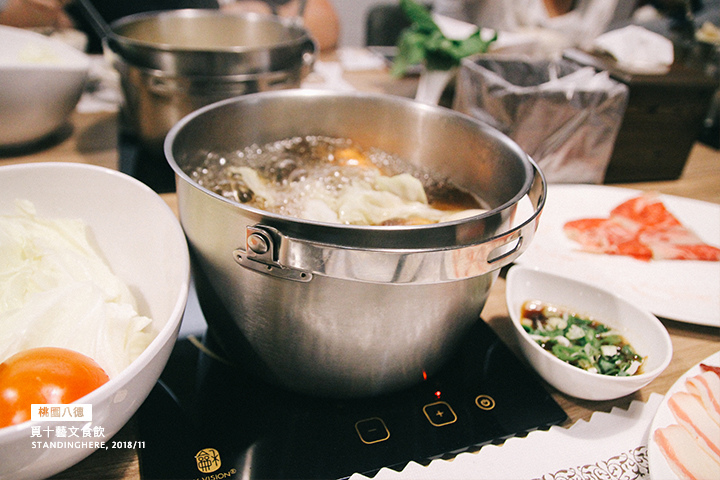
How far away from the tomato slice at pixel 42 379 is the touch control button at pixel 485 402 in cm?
50

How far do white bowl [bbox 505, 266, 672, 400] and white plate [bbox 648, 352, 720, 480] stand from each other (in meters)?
0.04

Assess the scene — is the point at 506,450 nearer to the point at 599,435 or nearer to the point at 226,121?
the point at 599,435

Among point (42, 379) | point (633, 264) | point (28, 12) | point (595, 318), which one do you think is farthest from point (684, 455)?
point (28, 12)

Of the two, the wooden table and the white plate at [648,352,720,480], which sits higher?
the white plate at [648,352,720,480]

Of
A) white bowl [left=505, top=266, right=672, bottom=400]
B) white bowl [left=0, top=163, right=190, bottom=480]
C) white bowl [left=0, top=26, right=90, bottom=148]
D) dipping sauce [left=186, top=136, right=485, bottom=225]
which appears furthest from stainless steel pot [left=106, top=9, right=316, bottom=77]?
white bowl [left=505, top=266, right=672, bottom=400]

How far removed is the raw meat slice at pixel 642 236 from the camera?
1046 millimetres

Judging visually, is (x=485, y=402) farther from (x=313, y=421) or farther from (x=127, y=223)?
(x=127, y=223)

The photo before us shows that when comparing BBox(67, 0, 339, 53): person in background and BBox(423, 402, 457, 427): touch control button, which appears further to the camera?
BBox(67, 0, 339, 53): person in background

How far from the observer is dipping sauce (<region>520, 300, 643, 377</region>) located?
0.73 meters

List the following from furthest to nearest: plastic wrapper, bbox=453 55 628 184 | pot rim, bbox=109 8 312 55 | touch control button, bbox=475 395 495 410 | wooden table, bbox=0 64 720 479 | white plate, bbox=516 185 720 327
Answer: plastic wrapper, bbox=453 55 628 184 → pot rim, bbox=109 8 312 55 → white plate, bbox=516 185 720 327 → touch control button, bbox=475 395 495 410 → wooden table, bbox=0 64 720 479

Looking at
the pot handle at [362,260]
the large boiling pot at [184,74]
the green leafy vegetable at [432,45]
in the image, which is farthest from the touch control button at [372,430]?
the green leafy vegetable at [432,45]

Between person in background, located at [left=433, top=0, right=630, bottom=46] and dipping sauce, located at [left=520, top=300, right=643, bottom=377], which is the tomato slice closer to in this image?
dipping sauce, located at [left=520, top=300, right=643, bottom=377]

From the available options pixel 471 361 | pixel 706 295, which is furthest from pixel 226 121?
pixel 706 295

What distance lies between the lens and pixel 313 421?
650mm
